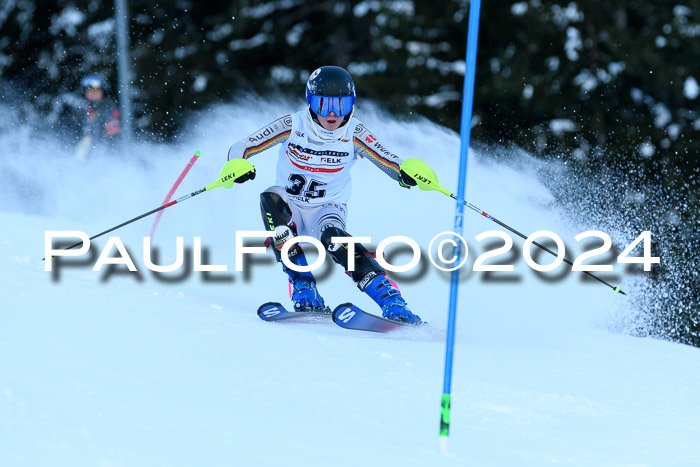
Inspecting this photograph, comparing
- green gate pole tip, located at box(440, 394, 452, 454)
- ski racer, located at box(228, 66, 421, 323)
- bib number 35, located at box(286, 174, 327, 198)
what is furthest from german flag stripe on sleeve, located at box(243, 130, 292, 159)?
green gate pole tip, located at box(440, 394, 452, 454)

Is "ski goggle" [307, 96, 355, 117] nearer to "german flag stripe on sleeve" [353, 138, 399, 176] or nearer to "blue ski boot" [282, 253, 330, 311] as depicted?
"german flag stripe on sleeve" [353, 138, 399, 176]

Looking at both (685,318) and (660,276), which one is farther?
(685,318)

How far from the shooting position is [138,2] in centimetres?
2261

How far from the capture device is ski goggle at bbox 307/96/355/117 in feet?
17.4

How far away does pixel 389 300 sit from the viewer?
5.42 m

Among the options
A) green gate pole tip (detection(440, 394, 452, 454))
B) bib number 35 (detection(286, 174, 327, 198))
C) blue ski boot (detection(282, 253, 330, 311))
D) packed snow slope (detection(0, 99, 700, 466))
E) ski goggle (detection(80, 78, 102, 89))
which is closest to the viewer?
packed snow slope (detection(0, 99, 700, 466))

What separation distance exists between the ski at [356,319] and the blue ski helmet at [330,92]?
1087 mm

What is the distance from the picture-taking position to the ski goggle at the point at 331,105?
529cm

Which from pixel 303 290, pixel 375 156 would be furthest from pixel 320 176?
pixel 303 290

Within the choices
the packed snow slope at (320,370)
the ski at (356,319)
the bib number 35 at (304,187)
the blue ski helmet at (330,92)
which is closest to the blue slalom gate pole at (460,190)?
the packed snow slope at (320,370)

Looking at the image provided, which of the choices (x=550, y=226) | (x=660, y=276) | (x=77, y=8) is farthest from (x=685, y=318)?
(x=77, y=8)

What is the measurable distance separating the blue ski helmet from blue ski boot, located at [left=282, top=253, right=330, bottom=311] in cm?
90

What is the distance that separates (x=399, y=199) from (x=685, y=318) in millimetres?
6159

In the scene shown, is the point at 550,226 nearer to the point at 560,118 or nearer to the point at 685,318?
the point at 685,318
